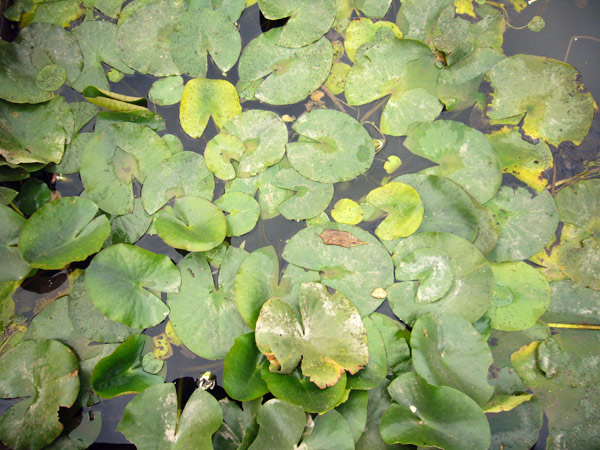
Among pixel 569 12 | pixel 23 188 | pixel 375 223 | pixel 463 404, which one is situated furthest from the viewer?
pixel 569 12

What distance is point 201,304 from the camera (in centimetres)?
188

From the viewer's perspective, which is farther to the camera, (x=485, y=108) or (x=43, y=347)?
(x=485, y=108)

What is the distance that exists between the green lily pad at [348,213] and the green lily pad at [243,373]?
72 centimetres

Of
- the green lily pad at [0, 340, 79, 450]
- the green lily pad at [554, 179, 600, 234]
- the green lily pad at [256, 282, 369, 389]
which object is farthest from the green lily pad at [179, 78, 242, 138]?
the green lily pad at [554, 179, 600, 234]

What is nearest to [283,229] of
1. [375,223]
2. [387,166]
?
[375,223]

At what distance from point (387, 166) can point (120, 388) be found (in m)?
1.69

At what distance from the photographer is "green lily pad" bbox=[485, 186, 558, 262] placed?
1.94 metres

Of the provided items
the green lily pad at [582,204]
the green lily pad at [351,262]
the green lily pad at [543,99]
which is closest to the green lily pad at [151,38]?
the green lily pad at [351,262]

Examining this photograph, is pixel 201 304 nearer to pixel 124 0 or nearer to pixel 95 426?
pixel 95 426

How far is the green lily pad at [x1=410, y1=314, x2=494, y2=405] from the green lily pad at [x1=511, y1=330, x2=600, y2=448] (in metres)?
0.26

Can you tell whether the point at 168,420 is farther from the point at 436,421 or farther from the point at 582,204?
the point at 582,204

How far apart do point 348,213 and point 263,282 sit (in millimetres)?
548

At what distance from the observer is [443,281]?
182 cm

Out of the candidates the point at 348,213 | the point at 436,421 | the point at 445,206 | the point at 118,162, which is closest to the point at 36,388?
the point at 118,162
